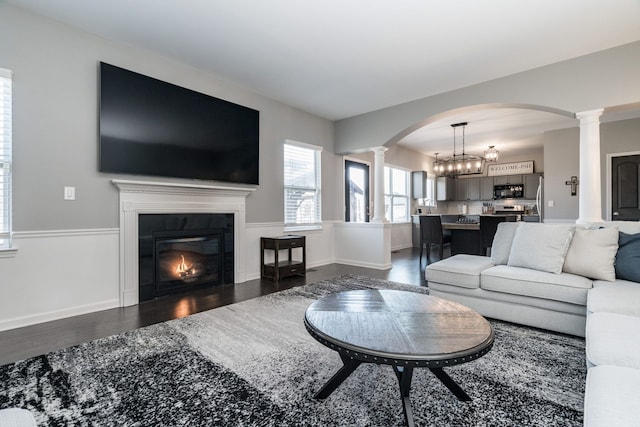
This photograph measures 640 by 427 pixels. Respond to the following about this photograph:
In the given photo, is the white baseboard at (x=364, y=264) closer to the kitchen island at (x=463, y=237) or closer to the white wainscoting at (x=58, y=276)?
the kitchen island at (x=463, y=237)

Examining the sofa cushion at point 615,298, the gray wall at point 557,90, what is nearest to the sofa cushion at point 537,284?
the sofa cushion at point 615,298

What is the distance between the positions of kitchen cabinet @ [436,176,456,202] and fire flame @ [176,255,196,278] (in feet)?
25.6

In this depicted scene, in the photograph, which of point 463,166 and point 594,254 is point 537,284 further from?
point 463,166

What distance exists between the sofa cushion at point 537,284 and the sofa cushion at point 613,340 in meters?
0.66

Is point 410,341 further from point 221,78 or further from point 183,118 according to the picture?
point 221,78

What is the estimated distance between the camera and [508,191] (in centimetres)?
876

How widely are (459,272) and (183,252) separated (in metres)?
3.15

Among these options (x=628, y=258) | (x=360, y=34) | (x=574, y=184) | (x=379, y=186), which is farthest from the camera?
(x=574, y=184)

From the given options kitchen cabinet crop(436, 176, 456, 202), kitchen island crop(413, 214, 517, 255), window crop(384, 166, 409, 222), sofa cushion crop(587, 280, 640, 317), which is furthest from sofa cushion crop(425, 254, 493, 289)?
kitchen cabinet crop(436, 176, 456, 202)

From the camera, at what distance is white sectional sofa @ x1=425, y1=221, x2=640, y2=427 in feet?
6.32

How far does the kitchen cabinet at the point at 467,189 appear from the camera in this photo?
9.39m

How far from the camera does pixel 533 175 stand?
8438mm

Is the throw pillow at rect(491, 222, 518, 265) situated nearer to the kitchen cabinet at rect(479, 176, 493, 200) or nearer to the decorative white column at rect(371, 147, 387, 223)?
the decorative white column at rect(371, 147, 387, 223)

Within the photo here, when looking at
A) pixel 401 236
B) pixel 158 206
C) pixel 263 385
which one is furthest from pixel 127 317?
pixel 401 236
